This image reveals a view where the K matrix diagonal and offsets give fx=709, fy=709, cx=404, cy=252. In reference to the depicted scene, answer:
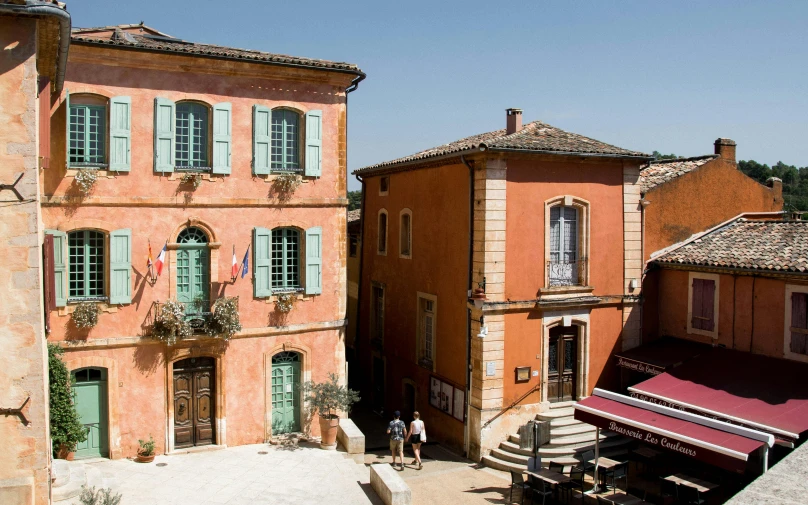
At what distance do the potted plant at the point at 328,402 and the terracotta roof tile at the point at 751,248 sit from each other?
10212 mm

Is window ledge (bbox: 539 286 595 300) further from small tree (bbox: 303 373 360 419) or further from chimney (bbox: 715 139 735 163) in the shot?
chimney (bbox: 715 139 735 163)

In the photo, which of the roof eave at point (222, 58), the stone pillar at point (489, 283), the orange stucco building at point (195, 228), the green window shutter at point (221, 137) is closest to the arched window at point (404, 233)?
the stone pillar at point (489, 283)

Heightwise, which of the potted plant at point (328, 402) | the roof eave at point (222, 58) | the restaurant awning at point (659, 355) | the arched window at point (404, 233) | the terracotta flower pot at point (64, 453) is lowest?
the terracotta flower pot at point (64, 453)

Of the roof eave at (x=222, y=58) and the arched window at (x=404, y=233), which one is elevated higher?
the roof eave at (x=222, y=58)

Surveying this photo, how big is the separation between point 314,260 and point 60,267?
18.4 feet

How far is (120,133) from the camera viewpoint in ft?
50.5

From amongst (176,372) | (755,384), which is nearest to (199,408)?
(176,372)

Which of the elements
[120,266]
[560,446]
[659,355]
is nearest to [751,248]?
[659,355]

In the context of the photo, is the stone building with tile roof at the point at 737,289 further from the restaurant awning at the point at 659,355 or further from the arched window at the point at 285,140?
the arched window at the point at 285,140

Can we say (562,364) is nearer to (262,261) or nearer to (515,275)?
(515,275)

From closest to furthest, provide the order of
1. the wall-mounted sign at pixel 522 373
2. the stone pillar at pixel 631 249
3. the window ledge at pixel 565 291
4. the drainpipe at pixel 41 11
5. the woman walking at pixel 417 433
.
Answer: the drainpipe at pixel 41 11 < the woman walking at pixel 417 433 < the wall-mounted sign at pixel 522 373 < the window ledge at pixel 565 291 < the stone pillar at pixel 631 249

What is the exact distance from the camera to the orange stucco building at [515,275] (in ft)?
62.1

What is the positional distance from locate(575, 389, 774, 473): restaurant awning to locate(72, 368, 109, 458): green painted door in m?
10.7

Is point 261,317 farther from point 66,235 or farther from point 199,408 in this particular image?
point 66,235
